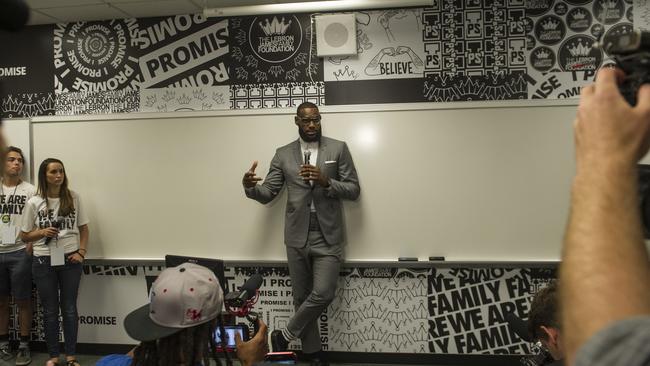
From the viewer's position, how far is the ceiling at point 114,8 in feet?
9.96

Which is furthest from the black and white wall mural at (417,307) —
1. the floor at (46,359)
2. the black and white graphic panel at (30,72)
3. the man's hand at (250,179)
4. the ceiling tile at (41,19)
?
the ceiling tile at (41,19)

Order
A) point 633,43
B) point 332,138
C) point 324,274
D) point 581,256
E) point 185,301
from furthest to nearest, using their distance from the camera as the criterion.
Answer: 1. point 332,138
2. point 324,274
3. point 185,301
4. point 633,43
5. point 581,256

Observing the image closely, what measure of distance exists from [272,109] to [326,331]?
1.82 m

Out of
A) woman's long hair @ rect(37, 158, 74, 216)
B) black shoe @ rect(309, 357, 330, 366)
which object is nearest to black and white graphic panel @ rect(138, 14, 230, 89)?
woman's long hair @ rect(37, 158, 74, 216)

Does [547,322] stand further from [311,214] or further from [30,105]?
[30,105]

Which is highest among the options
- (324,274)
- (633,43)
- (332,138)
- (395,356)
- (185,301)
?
Answer: (332,138)

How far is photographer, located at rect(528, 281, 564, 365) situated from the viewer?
128cm

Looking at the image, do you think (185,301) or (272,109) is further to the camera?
(272,109)

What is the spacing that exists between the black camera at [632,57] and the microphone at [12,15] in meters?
0.68

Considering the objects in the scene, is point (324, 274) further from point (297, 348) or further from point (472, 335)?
point (472, 335)

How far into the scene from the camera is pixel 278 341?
2.94 metres

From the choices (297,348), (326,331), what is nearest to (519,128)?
(326,331)

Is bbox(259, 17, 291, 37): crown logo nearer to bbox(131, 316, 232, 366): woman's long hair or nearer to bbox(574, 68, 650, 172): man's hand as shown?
bbox(131, 316, 232, 366): woman's long hair

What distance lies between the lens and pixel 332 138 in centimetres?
312
